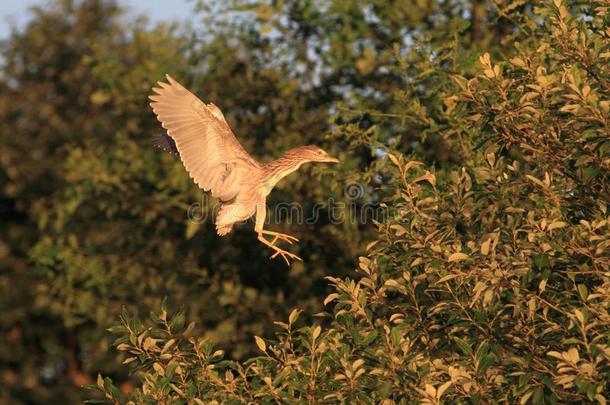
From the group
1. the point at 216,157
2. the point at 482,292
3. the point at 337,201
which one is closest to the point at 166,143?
the point at 216,157

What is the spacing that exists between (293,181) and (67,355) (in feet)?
47.1

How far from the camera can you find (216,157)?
8.09 meters

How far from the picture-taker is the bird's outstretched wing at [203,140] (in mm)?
7969

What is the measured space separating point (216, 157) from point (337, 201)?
5.65 meters

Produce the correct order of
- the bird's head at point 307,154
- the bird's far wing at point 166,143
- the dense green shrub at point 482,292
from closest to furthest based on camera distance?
1. the dense green shrub at point 482,292
2. the bird's head at point 307,154
3. the bird's far wing at point 166,143

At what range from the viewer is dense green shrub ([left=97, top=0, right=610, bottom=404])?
627 cm

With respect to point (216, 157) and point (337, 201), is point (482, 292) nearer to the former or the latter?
point (216, 157)

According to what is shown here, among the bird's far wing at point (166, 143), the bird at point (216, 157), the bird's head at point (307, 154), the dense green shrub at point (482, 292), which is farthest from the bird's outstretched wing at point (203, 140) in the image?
the dense green shrub at point (482, 292)

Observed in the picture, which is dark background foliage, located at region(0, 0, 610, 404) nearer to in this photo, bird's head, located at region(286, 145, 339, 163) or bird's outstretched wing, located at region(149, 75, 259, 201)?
bird's head, located at region(286, 145, 339, 163)

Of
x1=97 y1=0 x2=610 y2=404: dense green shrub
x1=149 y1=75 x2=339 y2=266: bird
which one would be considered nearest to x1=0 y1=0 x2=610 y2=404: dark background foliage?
x1=97 y1=0 x2=610 y2=404: dense green shrub

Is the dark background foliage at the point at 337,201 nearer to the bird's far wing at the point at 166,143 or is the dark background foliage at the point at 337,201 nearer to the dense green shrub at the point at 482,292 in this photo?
the dense green shrub at the point at 482,292

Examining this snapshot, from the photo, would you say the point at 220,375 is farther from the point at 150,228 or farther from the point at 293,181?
the point at 150,228

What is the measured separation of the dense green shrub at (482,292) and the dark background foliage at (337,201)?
2 centimetres

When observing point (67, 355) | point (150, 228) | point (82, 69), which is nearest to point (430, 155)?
point (150, 228)
